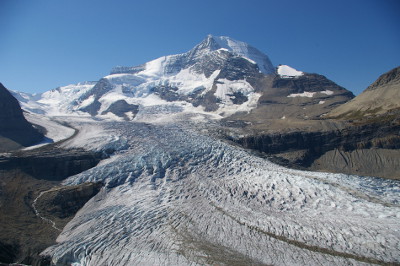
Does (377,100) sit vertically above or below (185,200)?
above

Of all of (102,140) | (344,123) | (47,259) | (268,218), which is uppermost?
(344,123)

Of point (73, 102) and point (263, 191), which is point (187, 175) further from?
point (73, 102)

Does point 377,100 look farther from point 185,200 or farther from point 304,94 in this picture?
point 185,200

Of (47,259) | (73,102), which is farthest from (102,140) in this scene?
(73,102)

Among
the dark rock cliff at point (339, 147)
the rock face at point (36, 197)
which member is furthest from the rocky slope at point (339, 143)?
the rock face at point (36, 197)

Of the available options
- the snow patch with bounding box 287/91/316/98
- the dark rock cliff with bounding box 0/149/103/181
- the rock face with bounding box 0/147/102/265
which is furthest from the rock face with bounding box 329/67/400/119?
the rock face with bounding box 0/147/102/265

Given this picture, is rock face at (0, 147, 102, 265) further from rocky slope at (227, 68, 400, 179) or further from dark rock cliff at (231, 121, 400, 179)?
rocky slope at (227, 68, 400, 179)

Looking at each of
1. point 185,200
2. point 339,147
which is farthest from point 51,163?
point 339,147
